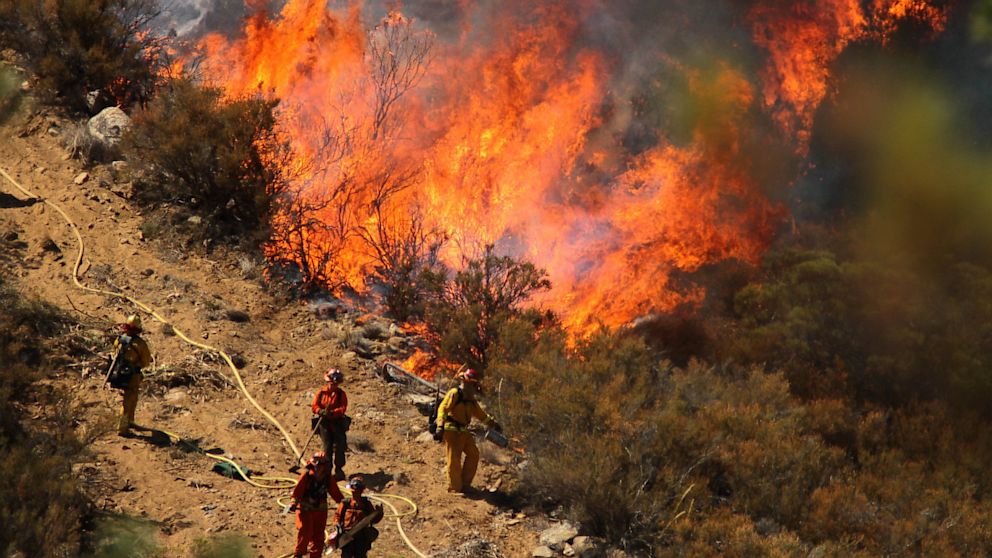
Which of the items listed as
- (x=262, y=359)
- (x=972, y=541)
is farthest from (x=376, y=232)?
(x=972, y=541)

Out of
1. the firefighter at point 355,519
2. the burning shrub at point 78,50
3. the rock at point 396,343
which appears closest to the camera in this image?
the firefighter at point 355,519

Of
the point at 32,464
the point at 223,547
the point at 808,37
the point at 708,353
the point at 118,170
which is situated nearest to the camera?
the point at 223,547

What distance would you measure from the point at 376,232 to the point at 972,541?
1206 cm

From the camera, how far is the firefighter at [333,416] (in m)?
11.4

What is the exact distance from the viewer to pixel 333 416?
11477 mm

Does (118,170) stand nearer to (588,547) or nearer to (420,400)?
(420,400)

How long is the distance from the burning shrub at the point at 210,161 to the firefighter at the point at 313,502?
32.3 feet

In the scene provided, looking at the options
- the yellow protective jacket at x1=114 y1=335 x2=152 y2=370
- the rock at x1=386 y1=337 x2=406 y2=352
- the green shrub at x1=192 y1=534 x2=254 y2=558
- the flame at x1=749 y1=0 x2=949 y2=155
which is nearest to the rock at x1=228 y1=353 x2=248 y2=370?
the rock at x1=386 y1=337 x2=406 y2=352

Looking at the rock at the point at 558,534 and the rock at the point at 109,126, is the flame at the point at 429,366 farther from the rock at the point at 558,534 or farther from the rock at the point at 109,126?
the rock at the point at 109,126

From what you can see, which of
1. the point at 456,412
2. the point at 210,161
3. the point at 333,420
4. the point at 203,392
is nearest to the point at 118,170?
the point at 210,161

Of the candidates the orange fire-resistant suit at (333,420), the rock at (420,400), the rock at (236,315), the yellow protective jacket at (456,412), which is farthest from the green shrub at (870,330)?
the orange fire-resistant suit at (333,420)

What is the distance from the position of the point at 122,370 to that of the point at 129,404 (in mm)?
544

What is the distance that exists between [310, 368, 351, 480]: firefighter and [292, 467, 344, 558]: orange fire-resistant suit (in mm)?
2080

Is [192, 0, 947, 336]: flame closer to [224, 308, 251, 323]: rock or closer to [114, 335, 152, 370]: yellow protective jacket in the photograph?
[224, 308, 251, 323]: rock
